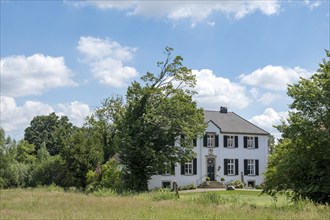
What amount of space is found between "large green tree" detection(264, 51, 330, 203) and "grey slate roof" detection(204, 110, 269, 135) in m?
29.2

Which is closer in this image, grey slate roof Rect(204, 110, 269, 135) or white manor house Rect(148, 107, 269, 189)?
white manor house Rect(148, 107, 269, 189)

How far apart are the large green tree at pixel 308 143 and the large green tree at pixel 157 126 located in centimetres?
1794

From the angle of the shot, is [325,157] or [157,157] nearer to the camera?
[325,157]

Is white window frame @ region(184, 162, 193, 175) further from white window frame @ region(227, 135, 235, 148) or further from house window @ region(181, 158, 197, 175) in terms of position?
white window frame @ region(227, 135, 235, 148)

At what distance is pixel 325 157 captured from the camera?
20.9 m

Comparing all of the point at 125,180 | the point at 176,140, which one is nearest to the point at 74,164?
the point at 125,180

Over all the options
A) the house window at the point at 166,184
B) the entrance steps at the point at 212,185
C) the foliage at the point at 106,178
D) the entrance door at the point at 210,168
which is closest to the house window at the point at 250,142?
the entrance door at the point at 210,168

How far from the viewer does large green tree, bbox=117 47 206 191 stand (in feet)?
128

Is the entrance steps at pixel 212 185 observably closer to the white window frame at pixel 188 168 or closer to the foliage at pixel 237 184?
the foliage at pixel 237 184

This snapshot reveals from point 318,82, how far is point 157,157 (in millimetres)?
20023

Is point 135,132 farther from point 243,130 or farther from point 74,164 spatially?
point 243,130

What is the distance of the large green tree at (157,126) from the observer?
1542 inches

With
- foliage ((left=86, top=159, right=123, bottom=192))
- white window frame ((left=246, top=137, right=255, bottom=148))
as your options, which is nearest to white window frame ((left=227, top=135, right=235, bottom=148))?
white window frame ((left=246, top=137, right=255, bottom=148))

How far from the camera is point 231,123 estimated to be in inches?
2140
